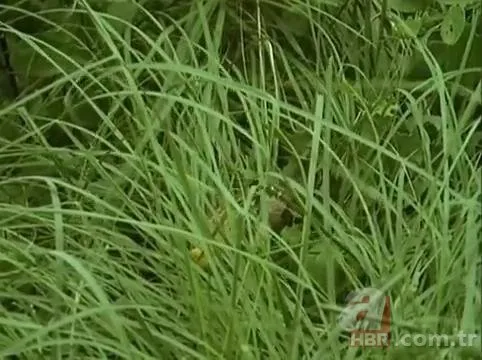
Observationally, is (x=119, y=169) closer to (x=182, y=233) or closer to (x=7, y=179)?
(x=7, y=179)

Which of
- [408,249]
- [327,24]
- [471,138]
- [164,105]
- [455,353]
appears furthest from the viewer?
[327,24]

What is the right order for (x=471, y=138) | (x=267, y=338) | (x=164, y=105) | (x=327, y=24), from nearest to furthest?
1. (x=267, y=338)
2. (x=471, y=138)
3. (x=164, y=105)
4. (x=327, y=24)

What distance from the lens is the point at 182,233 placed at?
140 cm

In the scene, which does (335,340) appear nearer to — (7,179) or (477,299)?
(477,299)

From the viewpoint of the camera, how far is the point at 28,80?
6.41ft

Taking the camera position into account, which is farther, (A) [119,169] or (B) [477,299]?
(A) [119,169]

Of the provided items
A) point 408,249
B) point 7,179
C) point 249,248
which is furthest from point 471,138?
point 7,179

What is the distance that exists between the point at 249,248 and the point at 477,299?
29 centimetres

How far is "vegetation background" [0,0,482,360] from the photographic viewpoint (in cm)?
138

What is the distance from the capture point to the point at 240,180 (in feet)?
5.24

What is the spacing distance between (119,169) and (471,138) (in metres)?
0.45

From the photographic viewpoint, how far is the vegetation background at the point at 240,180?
1.38m

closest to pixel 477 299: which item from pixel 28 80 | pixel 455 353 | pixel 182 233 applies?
pixel 455 353

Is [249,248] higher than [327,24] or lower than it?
lower
